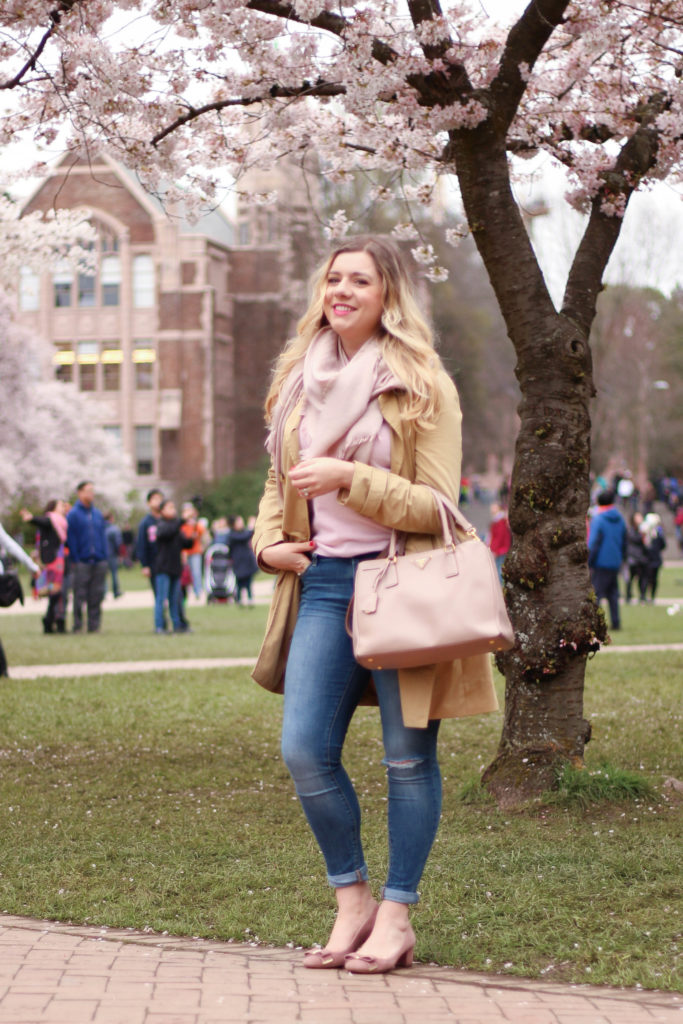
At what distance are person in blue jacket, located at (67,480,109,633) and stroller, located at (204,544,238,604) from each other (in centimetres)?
619

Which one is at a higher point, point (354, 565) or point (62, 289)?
point (62, 289)

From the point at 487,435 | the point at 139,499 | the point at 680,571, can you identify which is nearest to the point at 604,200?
the point at 680,571

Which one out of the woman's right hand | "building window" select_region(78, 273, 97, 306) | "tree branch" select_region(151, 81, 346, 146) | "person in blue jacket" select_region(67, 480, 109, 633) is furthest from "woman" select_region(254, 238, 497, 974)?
"building window" select_region(78, 273, 97, 306)

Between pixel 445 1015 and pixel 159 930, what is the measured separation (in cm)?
134

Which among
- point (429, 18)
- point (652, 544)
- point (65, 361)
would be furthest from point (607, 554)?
point (65, 361)

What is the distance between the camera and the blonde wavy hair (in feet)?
13.0

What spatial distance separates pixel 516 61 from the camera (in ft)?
21.1

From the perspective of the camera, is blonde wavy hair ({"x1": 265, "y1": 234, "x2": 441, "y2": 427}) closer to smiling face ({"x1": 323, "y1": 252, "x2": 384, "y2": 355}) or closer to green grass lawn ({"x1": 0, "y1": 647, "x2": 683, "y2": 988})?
smiling face ({"x1": 323, "y1": 252, "x2": 384, "y2": 355})

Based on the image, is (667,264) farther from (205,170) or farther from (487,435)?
(205,170)

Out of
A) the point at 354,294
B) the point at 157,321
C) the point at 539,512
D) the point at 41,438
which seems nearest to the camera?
the point at 354,294

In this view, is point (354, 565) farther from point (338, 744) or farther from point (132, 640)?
point (132, 640)

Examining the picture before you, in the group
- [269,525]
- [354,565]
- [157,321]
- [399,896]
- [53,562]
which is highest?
[157,321]

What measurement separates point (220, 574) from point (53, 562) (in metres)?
7.09

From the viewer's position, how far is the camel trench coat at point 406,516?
3.82 metres
